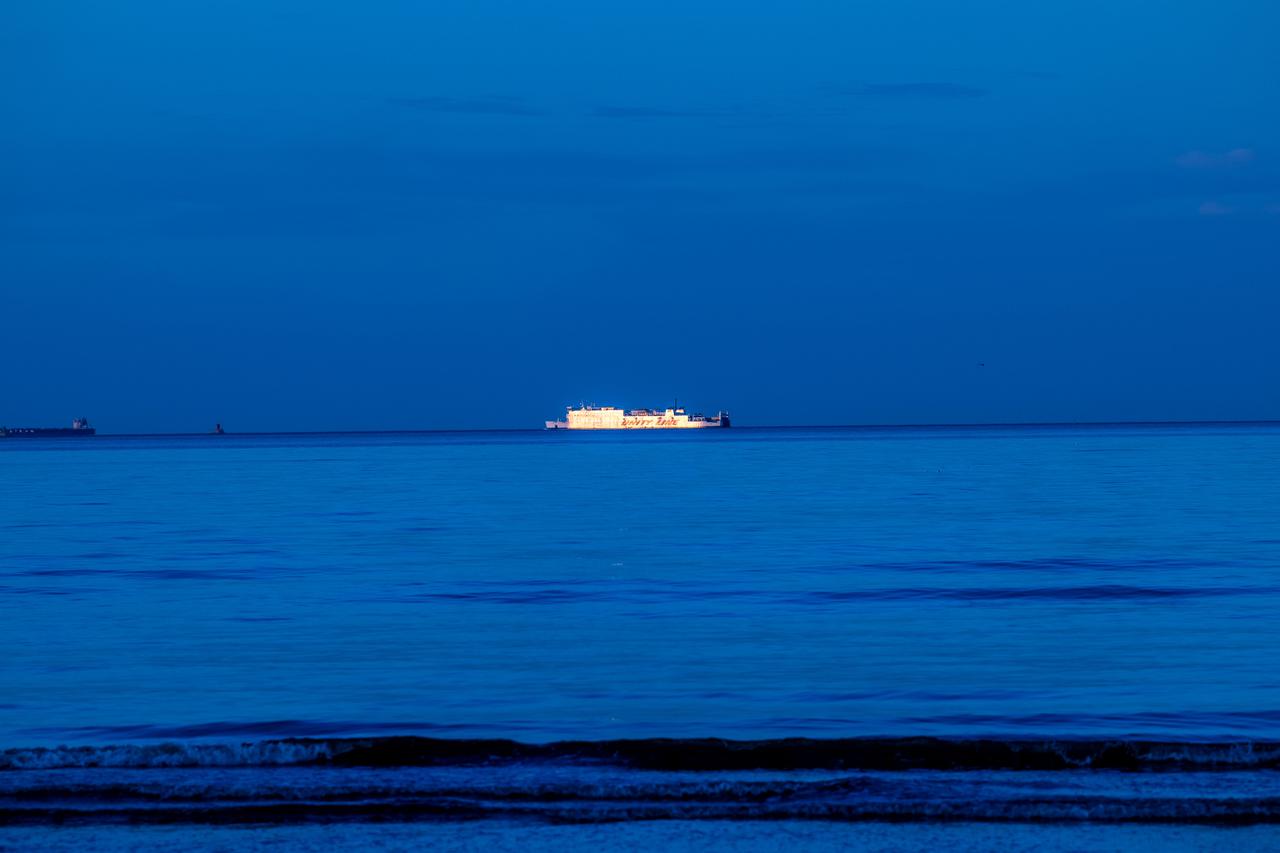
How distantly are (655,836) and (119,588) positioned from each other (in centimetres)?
1952

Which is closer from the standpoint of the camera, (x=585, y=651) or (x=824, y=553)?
(x=585, y=651)

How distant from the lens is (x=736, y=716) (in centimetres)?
1441

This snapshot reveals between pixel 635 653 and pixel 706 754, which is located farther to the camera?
pixel 635 653

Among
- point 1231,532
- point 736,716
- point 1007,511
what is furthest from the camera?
point 1007,511

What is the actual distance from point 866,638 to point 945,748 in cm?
730

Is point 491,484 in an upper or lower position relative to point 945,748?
upper

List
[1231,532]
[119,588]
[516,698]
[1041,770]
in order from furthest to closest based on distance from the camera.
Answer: [1231,532]
[119,588]
[516,698]
[1041,770]

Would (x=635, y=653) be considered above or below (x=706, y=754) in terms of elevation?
above

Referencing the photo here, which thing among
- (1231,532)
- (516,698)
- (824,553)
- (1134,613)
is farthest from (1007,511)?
(516,698)

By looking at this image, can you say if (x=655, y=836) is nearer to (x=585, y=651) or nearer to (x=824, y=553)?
(x=585, y=651)

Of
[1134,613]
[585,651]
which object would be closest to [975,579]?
[1134,613]

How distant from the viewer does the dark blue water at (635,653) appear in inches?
460

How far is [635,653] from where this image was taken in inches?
728

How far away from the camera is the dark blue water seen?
11.7m
